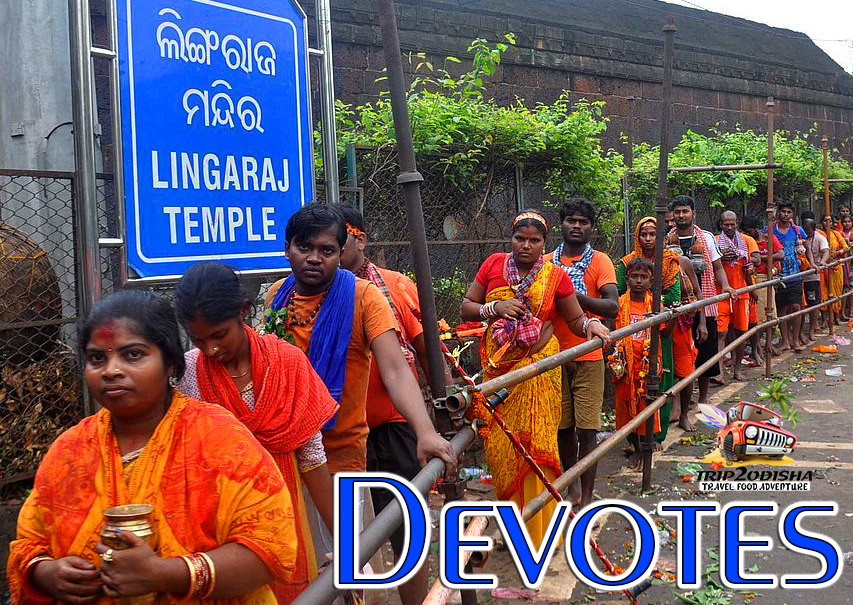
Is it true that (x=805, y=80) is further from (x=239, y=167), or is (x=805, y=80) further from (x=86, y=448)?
(x=86, y=448)

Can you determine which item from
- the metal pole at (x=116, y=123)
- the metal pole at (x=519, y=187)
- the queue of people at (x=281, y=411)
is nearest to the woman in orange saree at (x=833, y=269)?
the metal pole at (x=519, y=187)

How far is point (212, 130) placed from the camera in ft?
12.4

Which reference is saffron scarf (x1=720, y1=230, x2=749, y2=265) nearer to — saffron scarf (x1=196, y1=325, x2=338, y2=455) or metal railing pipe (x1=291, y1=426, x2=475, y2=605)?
metal railing pipe (x1=291, y1=426, x2=475, y2=605)

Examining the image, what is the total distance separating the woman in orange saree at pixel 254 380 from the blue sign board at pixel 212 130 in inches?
46.1

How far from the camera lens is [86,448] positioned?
188 cm

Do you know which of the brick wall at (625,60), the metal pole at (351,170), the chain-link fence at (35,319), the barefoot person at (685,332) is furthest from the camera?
the brick wall at (625,60)

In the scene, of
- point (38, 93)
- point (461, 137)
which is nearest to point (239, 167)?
point (38, 93)

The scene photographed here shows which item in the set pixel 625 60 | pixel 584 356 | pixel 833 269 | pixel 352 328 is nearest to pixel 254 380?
pixel 352 328

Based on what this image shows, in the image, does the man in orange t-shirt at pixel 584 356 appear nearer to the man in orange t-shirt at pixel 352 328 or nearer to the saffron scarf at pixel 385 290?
the saffron scarf at pixel 385 290

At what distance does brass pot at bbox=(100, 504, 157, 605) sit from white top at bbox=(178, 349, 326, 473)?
0.71 metres

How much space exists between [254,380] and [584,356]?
2.95 metres

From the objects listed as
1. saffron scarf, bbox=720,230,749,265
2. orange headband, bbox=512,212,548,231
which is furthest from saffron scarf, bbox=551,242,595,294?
saffron scarf, bbox=720,230,749,265

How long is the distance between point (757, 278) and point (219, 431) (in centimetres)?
1054

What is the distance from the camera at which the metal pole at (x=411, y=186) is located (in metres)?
2.70
